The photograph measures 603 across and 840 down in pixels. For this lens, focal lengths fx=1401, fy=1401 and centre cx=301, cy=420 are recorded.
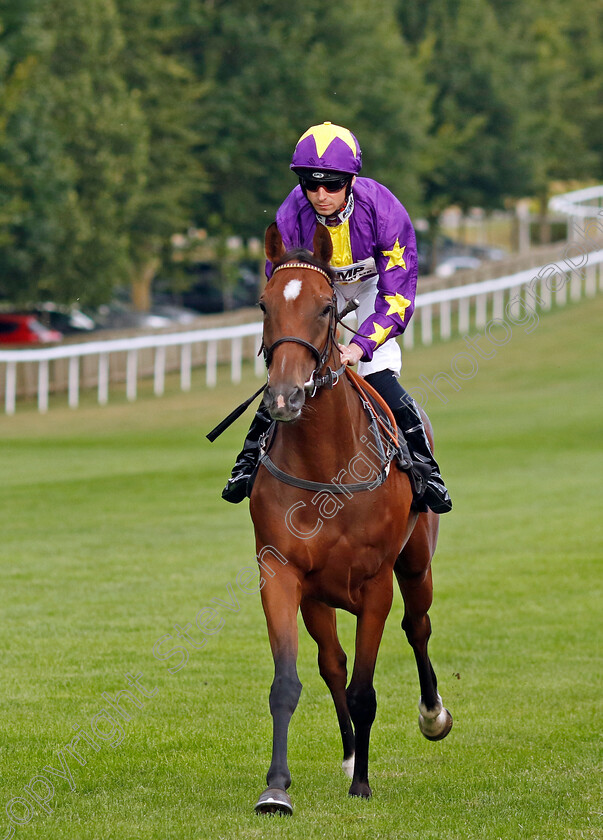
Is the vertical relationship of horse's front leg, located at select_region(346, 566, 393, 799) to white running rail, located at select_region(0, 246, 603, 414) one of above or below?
above

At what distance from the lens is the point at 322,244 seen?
605 cm

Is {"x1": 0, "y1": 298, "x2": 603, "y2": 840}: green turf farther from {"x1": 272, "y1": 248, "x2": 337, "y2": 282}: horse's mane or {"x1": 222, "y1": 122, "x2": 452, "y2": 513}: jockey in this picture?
{"x1": 272, "y1": 248, "x2": 337, "y2": 282}: horse's mane

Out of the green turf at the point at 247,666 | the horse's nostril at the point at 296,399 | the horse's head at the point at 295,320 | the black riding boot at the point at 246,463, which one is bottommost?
the green turf at the point at 247,666

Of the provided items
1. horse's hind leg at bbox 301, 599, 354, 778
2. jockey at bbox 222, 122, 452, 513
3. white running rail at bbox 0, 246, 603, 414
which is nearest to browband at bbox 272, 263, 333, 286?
jockey at bbox 222, 122, 452, 513

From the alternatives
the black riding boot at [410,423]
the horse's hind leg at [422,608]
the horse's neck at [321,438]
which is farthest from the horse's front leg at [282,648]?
the horse's hind leg at [422,608]

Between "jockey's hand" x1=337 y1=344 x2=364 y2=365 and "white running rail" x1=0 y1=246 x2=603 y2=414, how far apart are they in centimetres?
1493

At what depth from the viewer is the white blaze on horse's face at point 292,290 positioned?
19.0 feet

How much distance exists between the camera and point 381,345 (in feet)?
22.9

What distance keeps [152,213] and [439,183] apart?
16586mm

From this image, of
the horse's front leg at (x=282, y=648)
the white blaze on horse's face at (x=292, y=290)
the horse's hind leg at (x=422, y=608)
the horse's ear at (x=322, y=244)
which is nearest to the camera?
the white blaze on horse's face at (x=292, y=290)

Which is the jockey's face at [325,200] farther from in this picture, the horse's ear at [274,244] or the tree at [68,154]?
the tree at [68,154]

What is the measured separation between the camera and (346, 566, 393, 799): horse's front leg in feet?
20.7

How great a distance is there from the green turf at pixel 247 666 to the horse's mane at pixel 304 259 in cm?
230

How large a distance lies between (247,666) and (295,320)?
4.43 m
